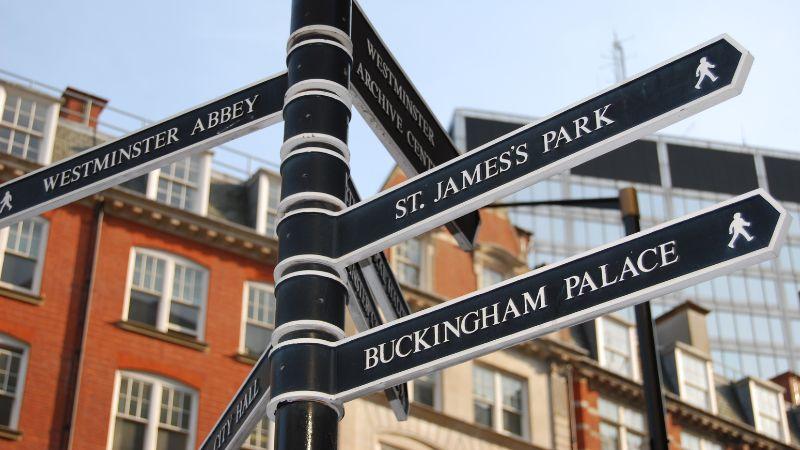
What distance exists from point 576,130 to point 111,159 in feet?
9.94

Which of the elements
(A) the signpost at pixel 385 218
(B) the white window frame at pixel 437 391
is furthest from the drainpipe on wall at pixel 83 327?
(A) the signpost at pixel 385 218

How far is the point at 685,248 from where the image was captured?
211 inches

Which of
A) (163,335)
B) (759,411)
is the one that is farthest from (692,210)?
(163,335)

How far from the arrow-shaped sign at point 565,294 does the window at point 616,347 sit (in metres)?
30.2

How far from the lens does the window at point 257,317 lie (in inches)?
1106

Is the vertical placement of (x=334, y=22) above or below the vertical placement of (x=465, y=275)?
below

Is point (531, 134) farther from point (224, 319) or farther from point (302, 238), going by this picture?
point (224, 319)

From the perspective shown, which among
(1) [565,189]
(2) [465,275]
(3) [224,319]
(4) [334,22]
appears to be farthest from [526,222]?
(4) [334,22]

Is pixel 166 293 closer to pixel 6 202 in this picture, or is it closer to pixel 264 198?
pixel 264 198

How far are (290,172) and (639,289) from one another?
2.10 m

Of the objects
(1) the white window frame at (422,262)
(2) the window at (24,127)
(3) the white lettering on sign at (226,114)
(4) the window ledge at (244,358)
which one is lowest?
A: (3) the white lettering on sign at (226,114)

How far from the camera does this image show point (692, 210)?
9750cm

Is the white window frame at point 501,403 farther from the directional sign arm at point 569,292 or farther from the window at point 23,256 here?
the directional sign arm at point 569,292

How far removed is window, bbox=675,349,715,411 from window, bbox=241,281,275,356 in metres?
15.1
